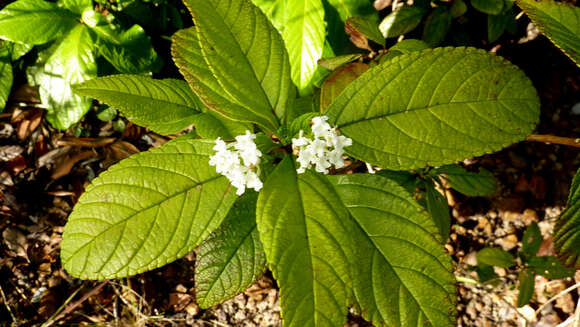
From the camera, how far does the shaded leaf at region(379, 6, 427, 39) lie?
211 centimetres

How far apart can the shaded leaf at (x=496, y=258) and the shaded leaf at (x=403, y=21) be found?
3.98 feet

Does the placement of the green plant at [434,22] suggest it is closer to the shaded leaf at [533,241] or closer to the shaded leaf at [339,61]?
the shaded leaf at [339,61]

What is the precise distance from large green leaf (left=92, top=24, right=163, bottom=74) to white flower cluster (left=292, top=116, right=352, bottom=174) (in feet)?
4.35

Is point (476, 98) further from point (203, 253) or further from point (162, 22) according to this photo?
point (162, 22)

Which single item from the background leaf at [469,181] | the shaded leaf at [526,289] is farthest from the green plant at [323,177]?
the shaded leaf at [526,289]

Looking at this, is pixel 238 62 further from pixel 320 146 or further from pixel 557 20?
pixel 557 20

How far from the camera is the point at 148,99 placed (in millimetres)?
1424

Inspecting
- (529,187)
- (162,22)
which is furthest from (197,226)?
(529,187)

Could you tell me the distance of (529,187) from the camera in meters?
2.52

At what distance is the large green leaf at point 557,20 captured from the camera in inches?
50.4

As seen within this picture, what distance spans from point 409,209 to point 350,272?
27 cm

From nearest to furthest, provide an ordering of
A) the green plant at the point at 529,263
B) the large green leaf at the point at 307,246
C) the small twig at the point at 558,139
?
the large green leaf at the point at 307,246 < the small twig at the point at 558,139 < the green plant at the point at 529,263

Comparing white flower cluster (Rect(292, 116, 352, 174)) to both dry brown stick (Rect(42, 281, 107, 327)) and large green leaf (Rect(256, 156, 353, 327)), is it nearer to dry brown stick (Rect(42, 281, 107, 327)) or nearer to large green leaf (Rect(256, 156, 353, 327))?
large green leaf (Rect(256, 156, 353, 327))

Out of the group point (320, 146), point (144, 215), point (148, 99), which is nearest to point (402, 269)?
point (320, 146)
